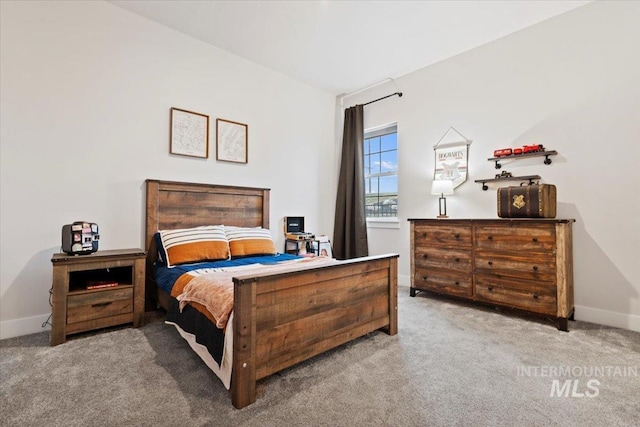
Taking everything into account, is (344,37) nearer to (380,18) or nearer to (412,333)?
(380,18)

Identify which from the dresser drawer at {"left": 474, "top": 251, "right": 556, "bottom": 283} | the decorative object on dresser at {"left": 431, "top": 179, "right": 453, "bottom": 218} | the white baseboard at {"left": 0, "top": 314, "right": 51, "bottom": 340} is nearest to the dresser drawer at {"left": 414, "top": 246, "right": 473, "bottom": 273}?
the dresser drawer at {"left": 474, "top": 251, "right": 556, "bottom": 283}

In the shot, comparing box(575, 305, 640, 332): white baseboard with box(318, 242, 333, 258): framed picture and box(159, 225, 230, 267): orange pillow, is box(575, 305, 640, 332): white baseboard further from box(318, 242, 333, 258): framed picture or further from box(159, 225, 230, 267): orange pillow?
box(159, 225, 230, 267): orange pillow

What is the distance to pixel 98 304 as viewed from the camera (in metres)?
2.25

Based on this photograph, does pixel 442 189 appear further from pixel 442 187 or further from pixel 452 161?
pixel 452 161

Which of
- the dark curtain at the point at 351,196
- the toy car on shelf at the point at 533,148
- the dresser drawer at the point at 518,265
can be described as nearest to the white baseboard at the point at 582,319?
the dresser drawer at the point at 518,265

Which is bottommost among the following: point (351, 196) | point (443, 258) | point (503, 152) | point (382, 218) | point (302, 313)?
point (302, 313)

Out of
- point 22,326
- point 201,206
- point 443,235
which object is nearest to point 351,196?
point 443,235

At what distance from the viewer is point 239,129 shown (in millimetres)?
3562

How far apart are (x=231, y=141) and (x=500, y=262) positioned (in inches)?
124

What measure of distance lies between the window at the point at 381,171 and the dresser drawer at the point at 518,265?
4.78 ft

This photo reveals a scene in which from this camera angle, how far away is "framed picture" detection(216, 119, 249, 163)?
339cm

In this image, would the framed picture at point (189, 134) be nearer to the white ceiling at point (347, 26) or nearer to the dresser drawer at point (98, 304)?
the white ceiling at point (347, 26)

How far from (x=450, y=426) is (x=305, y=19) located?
3.35 m

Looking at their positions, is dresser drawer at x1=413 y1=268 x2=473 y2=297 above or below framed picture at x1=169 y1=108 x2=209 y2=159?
below
